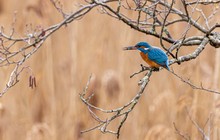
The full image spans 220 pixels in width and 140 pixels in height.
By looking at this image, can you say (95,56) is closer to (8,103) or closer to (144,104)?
(144,104)

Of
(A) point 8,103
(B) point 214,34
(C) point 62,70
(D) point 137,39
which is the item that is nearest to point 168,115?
(D) point 137,39

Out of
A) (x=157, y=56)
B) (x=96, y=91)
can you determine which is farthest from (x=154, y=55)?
(x=96, y=91)

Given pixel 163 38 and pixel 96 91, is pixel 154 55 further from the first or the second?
pixel 96 91

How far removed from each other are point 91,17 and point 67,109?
0.81 metres

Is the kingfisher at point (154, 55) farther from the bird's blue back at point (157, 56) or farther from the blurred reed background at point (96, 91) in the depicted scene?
the blurred reed background at point (96, 91)

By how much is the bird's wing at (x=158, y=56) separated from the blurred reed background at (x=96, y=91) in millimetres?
1438

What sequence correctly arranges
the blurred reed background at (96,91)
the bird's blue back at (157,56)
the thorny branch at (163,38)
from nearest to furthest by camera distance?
the thorny branch at (163,38) → the bird's blue back at (157,56) → the blurred reed background at (96,91)

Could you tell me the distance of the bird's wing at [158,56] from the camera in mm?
2092

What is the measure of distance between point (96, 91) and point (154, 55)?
1.72m

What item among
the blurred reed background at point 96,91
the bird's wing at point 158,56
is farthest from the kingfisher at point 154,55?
the blurred reed background at point 96,91

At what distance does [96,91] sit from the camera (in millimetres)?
3855

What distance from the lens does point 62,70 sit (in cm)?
404

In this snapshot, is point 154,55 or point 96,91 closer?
point 154,55

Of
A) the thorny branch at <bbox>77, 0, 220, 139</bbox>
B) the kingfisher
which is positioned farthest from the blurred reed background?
the thorny branch at <bbox>77, 0, 220, 139</bbox>
